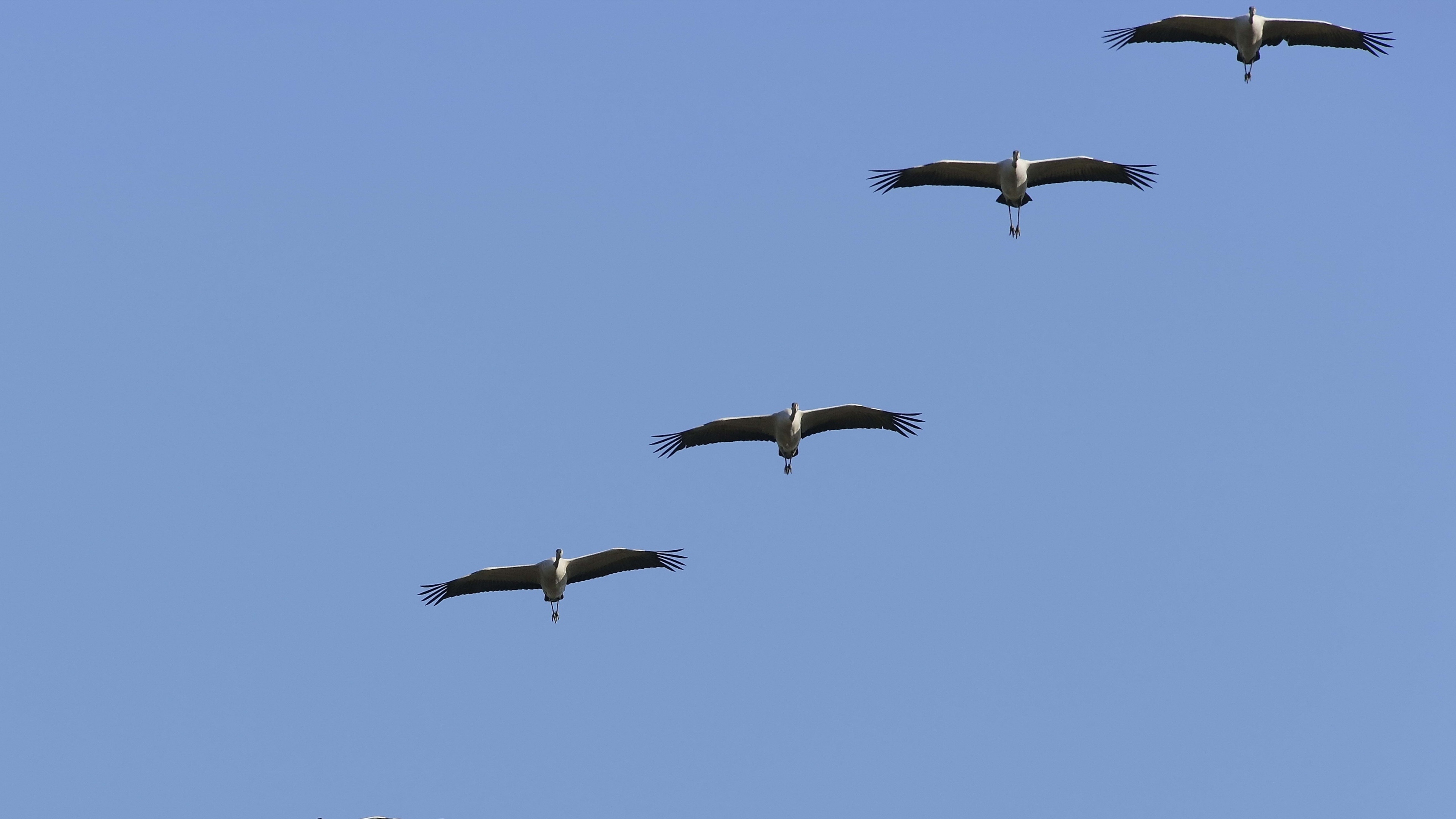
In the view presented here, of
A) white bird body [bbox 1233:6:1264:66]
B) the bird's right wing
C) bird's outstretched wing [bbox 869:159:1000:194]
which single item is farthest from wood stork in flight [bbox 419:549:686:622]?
white bird body [bbox 1233:6:1264:66]

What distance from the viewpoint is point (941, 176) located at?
98.5 ft

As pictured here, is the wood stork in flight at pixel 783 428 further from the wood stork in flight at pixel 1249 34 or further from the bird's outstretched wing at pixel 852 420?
the wood stork in flight at pixel 1249 34

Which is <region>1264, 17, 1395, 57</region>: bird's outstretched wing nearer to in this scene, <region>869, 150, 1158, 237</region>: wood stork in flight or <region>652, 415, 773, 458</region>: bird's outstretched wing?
<region>869, 150, 1158, 237</region>: wood stork in flight

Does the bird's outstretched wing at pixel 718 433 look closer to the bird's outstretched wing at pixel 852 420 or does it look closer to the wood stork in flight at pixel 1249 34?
the bird's outstretched wing at pixel 852 420

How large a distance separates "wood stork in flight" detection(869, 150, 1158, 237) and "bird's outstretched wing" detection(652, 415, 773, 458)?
596 centimetres

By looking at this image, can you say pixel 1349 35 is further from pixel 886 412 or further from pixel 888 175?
→ pixel 886 412

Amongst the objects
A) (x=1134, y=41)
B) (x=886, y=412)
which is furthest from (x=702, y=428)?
(x=1134, y=41)

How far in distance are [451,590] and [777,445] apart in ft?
26.1

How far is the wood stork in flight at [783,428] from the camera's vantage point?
2908cm

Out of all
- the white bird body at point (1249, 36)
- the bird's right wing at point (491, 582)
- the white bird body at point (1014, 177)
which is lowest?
the bird's right wing at point (491, 582)

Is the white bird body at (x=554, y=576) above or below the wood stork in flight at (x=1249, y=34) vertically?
below

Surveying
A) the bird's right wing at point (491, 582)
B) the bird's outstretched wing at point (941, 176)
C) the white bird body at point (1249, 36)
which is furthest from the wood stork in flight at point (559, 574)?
the white bird body at point (1249, 36)

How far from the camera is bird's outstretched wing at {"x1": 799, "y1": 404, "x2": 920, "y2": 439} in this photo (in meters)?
29.2

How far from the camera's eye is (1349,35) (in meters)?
31.0
